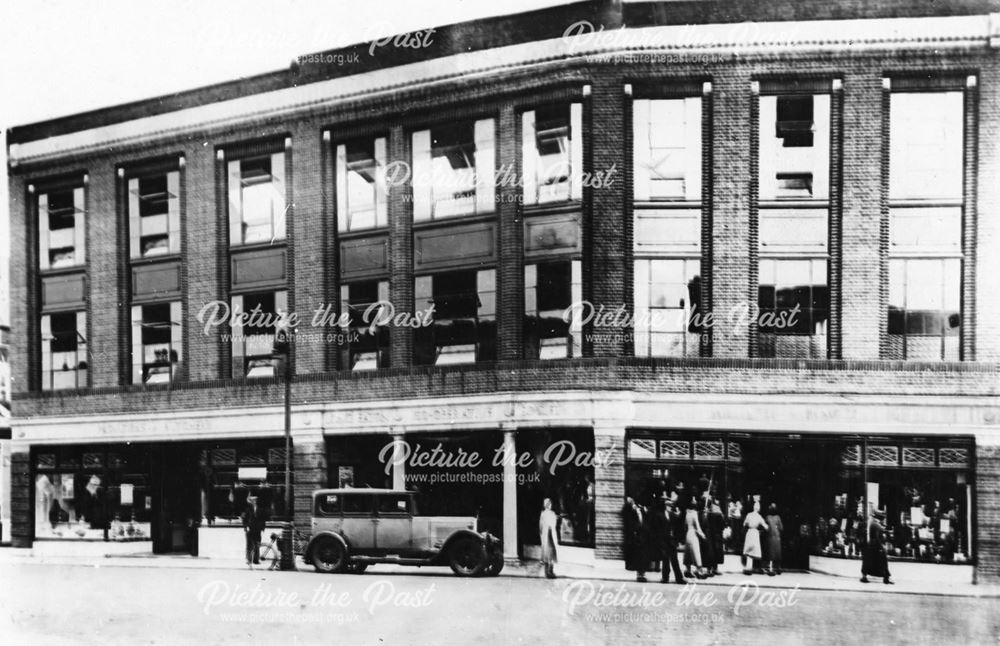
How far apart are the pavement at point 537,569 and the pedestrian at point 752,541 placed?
0.13 metres

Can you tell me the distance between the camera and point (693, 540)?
431 inches

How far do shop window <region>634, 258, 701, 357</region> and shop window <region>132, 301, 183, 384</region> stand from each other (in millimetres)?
7481

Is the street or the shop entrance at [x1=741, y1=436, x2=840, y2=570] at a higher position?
the shop entrance at [x1=741, y1=436, x2=840, y2=570]

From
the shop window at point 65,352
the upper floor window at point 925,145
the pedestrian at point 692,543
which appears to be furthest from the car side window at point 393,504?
the upper floor window at point 925,145

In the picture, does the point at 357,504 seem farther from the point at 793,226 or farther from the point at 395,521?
the point at 793,226

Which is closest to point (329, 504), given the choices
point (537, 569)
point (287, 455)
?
point (287, 455)

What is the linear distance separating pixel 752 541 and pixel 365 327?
6485mm

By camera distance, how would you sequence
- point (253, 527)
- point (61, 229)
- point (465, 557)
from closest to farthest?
1. point (465, 557)
2. point (253, 527)
3. point (61, 229)

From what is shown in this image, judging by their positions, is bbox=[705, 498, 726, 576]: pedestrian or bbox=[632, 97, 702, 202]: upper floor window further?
bbox=[632, 97, 702, 202]: upper floor window

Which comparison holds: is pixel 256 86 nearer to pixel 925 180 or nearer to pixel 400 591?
pixel 400 591

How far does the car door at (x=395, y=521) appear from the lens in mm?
11688

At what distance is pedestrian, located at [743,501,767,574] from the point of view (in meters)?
10.8

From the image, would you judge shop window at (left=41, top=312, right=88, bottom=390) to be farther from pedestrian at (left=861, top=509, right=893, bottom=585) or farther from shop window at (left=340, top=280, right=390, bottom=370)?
pedestrian at (left=861, top=509, right=893, bottom=585)

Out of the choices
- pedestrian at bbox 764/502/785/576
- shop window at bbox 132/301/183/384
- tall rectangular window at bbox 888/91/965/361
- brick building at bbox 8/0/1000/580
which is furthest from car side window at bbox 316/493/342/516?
tall rectangular window at bbox 888/91/965/361
